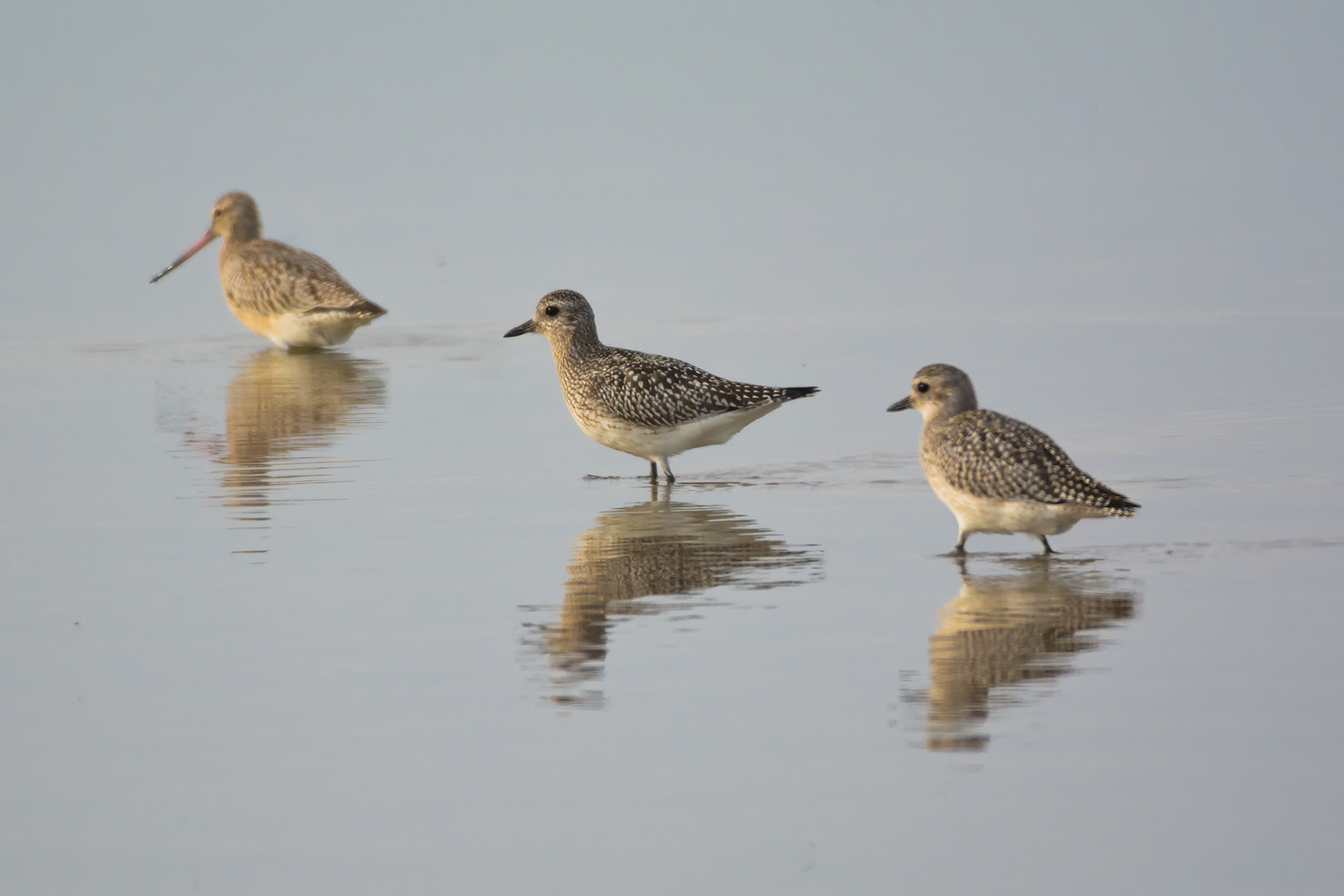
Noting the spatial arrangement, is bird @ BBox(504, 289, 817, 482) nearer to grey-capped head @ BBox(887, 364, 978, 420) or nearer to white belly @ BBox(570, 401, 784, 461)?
white belly @ BBox(570, 401, 784, 461)

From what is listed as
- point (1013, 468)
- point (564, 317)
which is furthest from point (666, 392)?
point (1013, 468)

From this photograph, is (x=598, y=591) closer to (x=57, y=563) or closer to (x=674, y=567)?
(x=674, y=567)

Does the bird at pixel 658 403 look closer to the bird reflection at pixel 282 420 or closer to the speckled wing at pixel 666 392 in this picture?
the speckled wing at pixel 666 392

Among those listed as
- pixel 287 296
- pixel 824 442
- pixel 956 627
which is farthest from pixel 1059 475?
pixel 287 296

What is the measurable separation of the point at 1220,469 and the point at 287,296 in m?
12.1

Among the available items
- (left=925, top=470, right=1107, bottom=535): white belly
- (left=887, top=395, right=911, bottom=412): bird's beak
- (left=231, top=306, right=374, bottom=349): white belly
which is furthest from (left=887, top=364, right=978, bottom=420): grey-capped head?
(left=231, top=306, right=374, bottom=349): white belly

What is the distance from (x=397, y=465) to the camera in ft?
49.3

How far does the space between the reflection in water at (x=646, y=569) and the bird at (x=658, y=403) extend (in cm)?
76

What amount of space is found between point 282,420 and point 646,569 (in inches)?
271

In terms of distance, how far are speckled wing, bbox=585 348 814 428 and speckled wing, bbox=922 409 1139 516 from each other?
8.92ft

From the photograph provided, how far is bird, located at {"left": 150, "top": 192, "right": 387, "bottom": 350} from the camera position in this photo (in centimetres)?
2192

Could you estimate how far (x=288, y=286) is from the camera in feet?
72.6

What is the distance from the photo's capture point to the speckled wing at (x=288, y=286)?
21.9 metres

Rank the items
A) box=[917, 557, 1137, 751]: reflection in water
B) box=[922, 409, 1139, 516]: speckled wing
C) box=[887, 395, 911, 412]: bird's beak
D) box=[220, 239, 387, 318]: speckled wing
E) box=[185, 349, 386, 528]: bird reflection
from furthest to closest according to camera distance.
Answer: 1. box=[220, 239, 387, 318]: speckled wing
2. box=[185, 349, 386, 528]: bird reflection
3. box=[887, 395, 911, 412]: bird's beak
4. box=[922, 409, 1139, 516]: speckled wing
5. box=[917, 557, 1137, 751]: reflection in water
